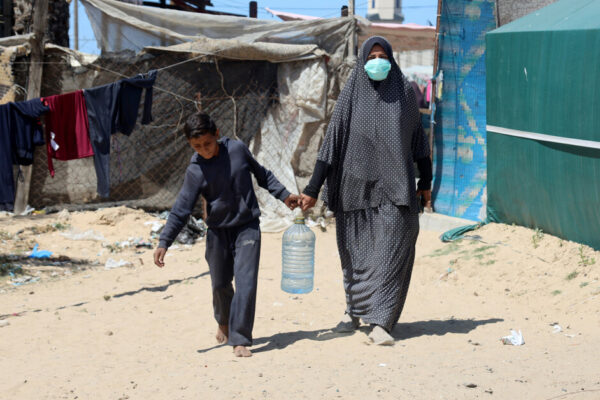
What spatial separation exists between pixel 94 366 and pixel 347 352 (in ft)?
4.91

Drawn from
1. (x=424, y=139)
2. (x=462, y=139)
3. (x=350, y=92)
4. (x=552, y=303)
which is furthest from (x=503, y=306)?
(x=462, y=139)

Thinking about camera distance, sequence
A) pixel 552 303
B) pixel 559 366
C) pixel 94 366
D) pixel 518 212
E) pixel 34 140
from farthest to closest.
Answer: pixel 34 140, pixel 518 212, pixel 552 303, pixel 94 366, pixel 559 366

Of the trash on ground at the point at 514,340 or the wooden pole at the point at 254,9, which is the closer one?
the trash on ground at the point at 514,340

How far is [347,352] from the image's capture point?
425cm

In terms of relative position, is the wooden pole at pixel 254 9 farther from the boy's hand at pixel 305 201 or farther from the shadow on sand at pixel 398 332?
the boy's hand at pixel 305 201

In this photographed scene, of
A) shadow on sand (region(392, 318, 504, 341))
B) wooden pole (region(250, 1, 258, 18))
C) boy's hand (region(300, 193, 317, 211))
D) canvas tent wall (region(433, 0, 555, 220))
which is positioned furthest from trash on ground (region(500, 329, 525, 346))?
wooden pole (region(250, 1, 258, 18))

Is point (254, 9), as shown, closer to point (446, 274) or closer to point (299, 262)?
point (446, 274)

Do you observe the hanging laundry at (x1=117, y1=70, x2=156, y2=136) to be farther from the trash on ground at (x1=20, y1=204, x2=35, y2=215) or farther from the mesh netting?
the trash on ground at (x1=20, y1=204, x2=35, y2=215)

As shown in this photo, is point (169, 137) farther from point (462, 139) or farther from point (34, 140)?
point (462, 139)

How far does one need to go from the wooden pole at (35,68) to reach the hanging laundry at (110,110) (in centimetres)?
97

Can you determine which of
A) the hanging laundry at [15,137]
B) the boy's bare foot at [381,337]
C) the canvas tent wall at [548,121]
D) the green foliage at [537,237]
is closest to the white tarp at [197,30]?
the hanging laundry at [15,137]

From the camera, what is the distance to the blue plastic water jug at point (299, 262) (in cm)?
557

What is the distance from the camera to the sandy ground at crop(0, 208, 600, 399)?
3.68 m

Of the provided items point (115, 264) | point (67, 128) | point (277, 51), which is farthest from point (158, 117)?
point (115, 264)
